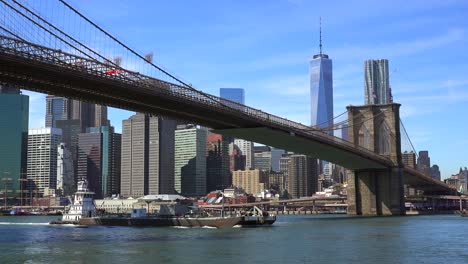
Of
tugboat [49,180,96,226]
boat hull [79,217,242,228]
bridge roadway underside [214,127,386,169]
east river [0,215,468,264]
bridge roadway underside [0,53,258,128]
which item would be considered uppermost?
bridge roadway underside [0,53,258,128]

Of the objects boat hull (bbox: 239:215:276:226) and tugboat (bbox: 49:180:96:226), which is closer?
boat hull (bbox: 239:215:276:226)

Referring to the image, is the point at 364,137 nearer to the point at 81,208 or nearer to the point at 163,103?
the point at 81,208

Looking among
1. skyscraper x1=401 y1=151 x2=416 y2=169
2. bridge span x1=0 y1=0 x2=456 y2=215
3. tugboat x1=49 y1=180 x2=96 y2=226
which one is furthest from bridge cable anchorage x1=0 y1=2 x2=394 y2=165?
skyscraper x1=401 y1=151 x2=416 y2=169

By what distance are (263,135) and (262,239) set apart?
3009cm

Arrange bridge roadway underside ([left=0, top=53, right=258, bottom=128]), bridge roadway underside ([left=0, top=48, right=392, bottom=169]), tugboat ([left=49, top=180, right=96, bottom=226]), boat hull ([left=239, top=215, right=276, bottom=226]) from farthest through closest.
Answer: tugboat ([left=49, top=180, right=96, bottom=226]), boat hull ([left=239, top=215, right=276, bottom=226]), bridge roadway underside ([left=0, top=48, right=392, bottom=169]), bridge roadway underside ([left=0, top=53, right=258, bottom=128])

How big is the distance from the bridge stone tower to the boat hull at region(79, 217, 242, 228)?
34600 mm

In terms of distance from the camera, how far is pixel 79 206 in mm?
83625

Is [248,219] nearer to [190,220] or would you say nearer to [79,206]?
[190,220]

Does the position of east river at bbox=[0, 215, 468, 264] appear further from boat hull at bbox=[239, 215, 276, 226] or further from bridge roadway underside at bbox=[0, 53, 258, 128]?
boat hull at bbox=[239, 215, 276, 226]

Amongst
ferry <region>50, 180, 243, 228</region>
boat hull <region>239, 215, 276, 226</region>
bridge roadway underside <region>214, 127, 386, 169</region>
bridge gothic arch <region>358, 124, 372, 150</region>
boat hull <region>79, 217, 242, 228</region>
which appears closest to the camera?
boat hull <region>79, 217, 242, 228</region>

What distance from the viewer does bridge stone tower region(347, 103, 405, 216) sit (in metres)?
93.3

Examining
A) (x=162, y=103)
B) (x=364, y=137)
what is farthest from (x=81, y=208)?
(x=364, y=137)

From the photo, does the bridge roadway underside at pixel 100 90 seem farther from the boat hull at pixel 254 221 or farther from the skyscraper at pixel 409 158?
the skyscraper at pixel 409 158

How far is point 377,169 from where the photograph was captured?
308ft
